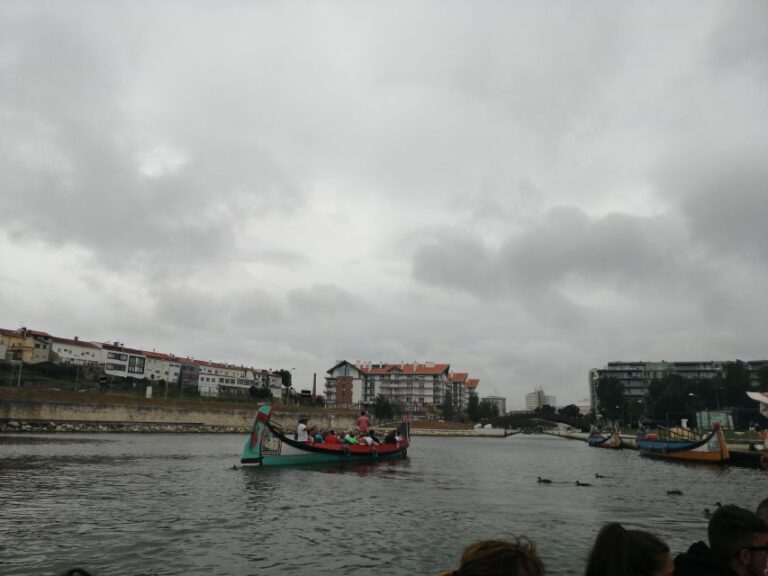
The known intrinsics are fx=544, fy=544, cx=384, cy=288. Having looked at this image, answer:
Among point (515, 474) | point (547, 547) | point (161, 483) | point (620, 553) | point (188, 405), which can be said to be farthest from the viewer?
point (188, 405)

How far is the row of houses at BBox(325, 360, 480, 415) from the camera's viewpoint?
167 metres

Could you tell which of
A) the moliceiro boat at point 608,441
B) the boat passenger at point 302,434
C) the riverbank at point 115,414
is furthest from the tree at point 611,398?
the boat passenger at point 302,434

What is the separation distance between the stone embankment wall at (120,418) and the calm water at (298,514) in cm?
4141

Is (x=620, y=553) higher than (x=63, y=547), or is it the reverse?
(x=620, y=553)

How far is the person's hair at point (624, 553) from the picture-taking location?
321 centimetres

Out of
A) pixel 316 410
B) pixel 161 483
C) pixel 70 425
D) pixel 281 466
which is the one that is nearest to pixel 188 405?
pixel 70 425

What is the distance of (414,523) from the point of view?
18.2 m

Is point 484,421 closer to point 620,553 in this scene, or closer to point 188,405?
point 188,405

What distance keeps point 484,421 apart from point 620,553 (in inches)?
6717

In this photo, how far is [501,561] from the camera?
8.20 ft

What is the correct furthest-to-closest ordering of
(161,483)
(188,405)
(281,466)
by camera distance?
A: 1. (188,405)
2. (281,466)
3. (161,483)

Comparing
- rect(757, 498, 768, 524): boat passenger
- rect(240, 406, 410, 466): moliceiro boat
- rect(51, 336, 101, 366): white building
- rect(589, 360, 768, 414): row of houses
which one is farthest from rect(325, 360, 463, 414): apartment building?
rect(757, 498, 768, 524): boat passenger

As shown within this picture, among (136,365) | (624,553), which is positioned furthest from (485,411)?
(624,553)

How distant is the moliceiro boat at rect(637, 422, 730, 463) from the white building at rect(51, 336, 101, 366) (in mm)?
107519
